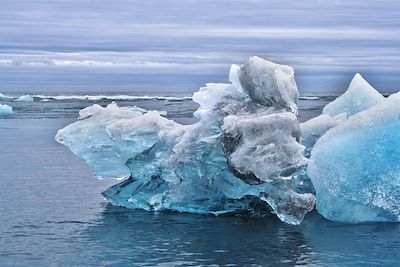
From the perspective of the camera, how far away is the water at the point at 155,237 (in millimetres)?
11648

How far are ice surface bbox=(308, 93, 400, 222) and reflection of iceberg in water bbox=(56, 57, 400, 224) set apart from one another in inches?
1.5

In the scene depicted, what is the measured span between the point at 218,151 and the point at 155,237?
2287mm

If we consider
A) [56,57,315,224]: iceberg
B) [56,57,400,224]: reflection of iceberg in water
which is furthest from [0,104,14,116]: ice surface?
[56,57,315,224]: iceberg

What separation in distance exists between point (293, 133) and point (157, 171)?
3.02m

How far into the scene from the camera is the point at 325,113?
1789cm

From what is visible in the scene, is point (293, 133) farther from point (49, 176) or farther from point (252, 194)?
point (49, 176)

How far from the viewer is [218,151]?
1464cm

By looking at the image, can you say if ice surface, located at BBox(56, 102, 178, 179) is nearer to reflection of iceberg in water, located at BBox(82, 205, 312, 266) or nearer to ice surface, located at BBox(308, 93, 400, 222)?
reflection of iceberg in water, located at BBox(82, 205, 312, 266)

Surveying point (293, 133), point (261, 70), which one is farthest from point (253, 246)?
point (261, 70)

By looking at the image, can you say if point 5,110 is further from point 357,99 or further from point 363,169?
point 363,169

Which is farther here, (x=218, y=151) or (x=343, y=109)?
(x=343, y=109)

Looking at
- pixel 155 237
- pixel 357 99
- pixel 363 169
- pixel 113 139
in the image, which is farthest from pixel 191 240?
pixel 357 99

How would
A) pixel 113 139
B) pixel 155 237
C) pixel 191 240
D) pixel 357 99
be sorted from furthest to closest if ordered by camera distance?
pixel 357 99 → pixel 113 139 → pixel 155 237 → pixel 191 240

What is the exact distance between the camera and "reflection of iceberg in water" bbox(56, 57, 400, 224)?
13.6 metres
